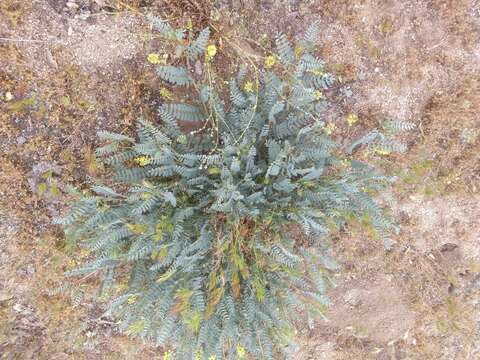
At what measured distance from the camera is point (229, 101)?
12.6ft

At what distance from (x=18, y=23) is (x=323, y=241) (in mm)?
3140

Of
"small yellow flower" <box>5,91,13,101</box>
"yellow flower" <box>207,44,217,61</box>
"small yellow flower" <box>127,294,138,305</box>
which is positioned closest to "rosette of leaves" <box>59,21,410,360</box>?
"small yellow flower" <box>127,294,138,305</box>

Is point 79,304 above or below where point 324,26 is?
below

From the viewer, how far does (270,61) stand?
3.70 metres

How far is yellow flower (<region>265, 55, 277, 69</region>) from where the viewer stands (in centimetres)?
368

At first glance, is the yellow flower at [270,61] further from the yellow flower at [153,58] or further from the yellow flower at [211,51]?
the yellow flower at [153,58]

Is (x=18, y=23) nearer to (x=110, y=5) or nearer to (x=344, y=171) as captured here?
(x=110, y=5)

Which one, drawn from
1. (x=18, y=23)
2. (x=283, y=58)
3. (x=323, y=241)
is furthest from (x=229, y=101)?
(x=18, y=23)

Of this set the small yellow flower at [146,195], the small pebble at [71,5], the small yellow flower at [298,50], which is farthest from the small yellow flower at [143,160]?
the small yellow flower at [298,50]

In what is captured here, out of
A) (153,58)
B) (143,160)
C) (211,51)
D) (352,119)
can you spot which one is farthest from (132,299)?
(352,119)

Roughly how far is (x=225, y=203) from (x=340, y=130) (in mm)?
1433

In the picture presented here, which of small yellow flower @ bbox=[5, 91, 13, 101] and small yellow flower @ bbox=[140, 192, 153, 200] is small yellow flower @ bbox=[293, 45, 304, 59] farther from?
small yellow flower @ bbox=[5, 91, 13, 101]

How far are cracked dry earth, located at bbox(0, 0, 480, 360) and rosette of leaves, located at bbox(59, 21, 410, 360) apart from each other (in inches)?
14.2

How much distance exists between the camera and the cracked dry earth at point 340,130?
3725mm
